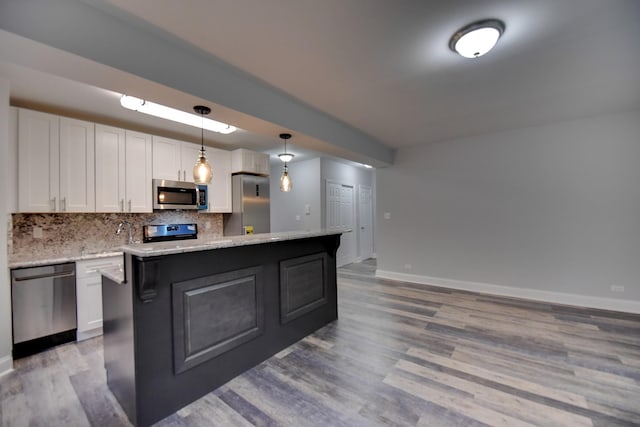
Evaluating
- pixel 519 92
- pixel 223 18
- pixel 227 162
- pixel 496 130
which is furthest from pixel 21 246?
pixel 496 130

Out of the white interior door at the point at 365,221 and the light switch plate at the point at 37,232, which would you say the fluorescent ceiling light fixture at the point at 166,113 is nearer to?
the light switch plate at the point at 37,232

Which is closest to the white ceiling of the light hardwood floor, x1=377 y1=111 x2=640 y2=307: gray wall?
x1=377 y1=111 x2=640 y2=307: gray wall

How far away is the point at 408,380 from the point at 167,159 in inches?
156

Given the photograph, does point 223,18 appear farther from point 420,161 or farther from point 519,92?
point 420,161

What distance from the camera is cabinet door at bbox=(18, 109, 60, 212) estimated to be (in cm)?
275

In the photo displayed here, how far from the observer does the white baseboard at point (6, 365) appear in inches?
91.7

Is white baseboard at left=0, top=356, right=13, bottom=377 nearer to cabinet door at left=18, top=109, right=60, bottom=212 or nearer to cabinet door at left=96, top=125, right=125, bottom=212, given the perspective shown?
cabinet door at left=18, top=109, right=60, bottom=212

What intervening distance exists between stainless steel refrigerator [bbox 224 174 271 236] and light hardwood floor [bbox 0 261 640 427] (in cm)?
231

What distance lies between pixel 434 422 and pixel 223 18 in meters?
2.85

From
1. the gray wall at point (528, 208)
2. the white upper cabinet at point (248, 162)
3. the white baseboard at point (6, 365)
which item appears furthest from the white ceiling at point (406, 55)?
the white baseboard at point (6, 365)

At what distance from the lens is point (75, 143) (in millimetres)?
3084

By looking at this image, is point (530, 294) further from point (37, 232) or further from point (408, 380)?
Result: point (37, 232)

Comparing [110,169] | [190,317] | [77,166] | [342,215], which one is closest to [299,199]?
[342,215]

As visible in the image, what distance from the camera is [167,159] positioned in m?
3.91
